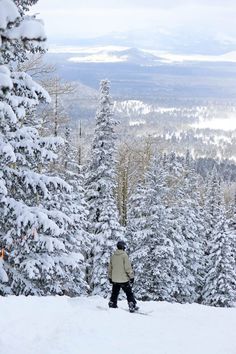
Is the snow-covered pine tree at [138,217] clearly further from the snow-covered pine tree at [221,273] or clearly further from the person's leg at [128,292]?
the person's leg at [128,292]

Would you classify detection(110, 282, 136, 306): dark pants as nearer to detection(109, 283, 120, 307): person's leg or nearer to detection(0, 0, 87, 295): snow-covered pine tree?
detection(109, 283, 120, 307): person's leg

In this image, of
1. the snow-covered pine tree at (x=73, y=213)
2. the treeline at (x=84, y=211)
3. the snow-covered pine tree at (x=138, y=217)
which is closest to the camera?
the treeline at (x=84, y=211)

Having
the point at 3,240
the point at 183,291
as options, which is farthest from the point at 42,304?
the point at 183,291

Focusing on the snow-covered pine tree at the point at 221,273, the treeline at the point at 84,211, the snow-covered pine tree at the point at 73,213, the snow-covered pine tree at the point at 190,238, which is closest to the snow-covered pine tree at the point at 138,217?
the treeline at the point at 84,211

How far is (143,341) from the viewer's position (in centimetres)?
983

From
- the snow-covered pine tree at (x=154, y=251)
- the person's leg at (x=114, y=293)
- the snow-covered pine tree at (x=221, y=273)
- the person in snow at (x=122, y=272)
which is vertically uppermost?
the person in snow at (x=122, y=272)

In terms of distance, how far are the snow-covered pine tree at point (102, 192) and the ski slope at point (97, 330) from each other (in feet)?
51.8

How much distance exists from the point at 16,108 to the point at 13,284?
5313mm

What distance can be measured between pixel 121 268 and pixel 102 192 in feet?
57.8

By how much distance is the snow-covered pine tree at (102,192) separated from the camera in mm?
28969

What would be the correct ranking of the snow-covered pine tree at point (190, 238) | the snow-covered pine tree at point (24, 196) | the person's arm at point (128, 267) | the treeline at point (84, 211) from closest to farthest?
1. the snow-covered pine tree at point (24, 196)
2. the treeline at point (84, 211)
3. the person's arm at point (128, 267)
4. the snow-covered pine tree at point (190, 238)

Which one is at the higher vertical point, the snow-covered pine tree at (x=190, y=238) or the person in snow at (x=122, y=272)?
the person in snow at (x=122, y=272)

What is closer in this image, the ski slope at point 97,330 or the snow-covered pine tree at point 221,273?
the ski slope at point 97,330

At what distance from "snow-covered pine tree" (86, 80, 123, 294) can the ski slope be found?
15.8 metres
